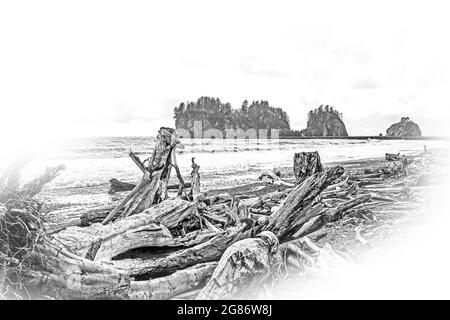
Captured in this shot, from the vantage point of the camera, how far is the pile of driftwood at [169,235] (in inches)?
94.3

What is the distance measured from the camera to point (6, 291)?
250 cm

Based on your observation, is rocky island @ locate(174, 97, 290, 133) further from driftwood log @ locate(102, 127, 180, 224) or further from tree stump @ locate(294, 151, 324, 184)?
tree stump @ locate(294, 151, 324, 184)

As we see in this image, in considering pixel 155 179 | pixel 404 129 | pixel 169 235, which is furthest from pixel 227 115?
pixel 404 129

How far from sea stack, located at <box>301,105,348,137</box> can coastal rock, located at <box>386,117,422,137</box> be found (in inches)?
18.5

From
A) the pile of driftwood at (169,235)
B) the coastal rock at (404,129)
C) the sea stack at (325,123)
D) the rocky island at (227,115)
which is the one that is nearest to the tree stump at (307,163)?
the pile of driftwood at (169,235)

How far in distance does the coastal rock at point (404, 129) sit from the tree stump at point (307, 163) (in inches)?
30.1

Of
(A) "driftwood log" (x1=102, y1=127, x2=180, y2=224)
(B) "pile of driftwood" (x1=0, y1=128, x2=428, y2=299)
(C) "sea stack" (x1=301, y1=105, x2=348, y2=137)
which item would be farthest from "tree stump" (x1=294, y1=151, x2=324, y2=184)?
(A) "driftwood log" (x1=102, y1=127, x2=180, y2=224)

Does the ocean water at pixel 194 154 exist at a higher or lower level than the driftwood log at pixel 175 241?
higher

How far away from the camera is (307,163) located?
136 inches

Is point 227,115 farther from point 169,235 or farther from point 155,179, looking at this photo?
point 169,235

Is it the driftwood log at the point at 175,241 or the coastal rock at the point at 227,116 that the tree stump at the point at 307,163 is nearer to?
the driftwood log at the point at 175,241

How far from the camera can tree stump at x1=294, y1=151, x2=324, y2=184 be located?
3.46 m
